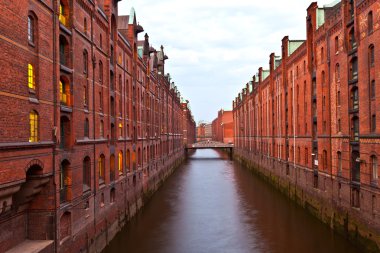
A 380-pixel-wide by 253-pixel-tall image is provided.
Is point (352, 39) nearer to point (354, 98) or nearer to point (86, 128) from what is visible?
point (354, 98)

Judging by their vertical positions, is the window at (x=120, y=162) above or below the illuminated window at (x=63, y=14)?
below

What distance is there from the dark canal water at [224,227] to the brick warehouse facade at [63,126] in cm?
213

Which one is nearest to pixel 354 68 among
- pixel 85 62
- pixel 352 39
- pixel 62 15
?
pixel 352 39

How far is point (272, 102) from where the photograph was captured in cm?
4791

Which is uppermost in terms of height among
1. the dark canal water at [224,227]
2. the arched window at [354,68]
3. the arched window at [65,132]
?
the arched window at [354,68]

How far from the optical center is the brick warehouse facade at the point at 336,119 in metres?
18.5

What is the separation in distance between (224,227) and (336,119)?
36.0 feet

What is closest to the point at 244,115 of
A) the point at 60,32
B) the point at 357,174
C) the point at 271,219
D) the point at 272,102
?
the point at 272,102

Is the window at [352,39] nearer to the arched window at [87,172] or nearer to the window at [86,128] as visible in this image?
the window at [86,128]

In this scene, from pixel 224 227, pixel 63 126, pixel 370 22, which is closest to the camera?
pixel 63 126

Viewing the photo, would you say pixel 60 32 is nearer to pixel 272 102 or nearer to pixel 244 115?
pixel 272 102

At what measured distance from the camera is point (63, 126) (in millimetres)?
16219

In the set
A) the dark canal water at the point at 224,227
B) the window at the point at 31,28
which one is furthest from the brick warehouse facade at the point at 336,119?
the window at the point at 31,28

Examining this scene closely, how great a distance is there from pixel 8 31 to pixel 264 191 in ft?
117
